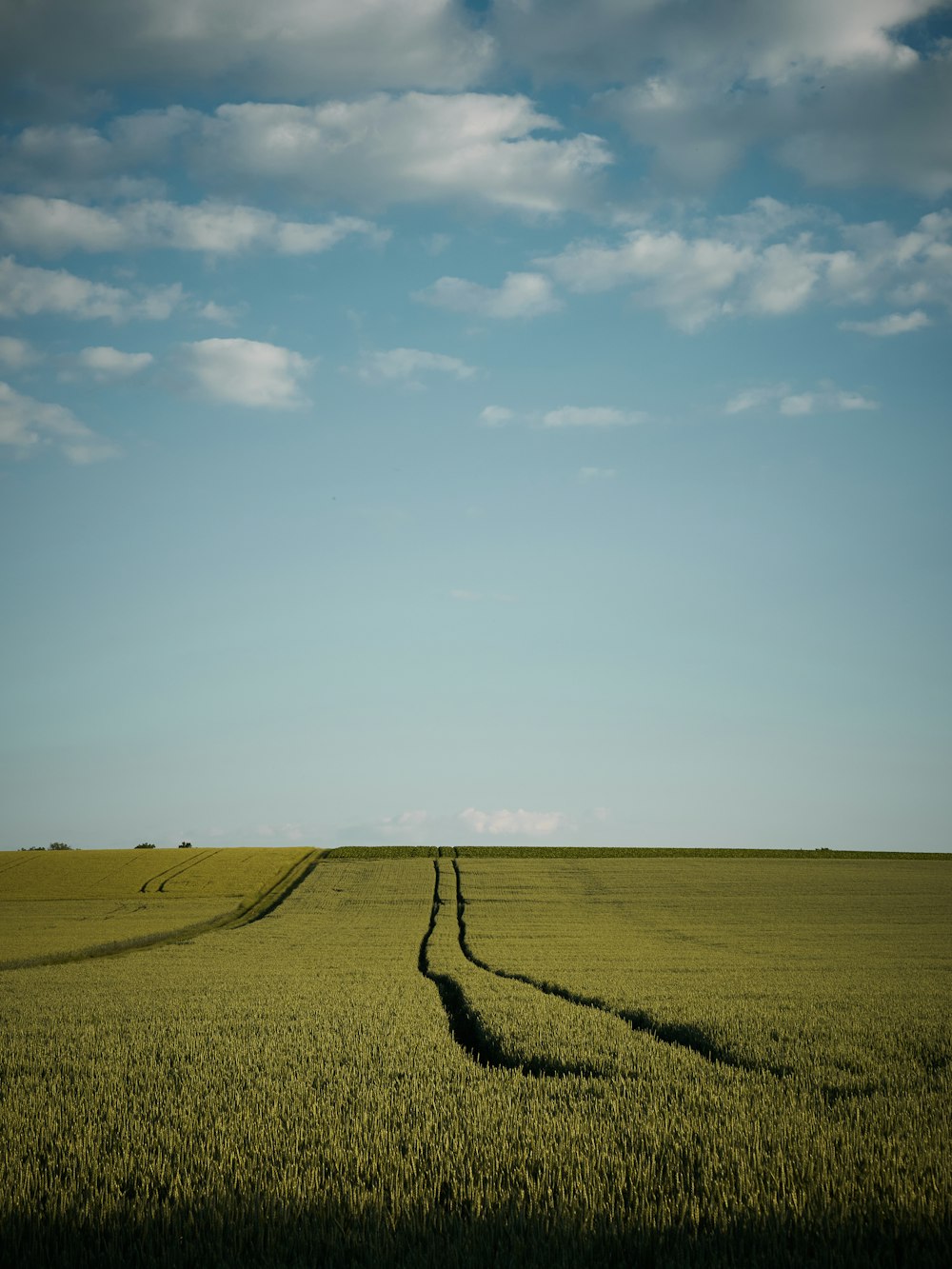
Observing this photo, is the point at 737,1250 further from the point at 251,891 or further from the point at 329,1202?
the point at 251,891

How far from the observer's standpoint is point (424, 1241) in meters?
4.82

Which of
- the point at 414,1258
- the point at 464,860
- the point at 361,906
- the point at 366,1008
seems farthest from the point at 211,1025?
the point at 464,860

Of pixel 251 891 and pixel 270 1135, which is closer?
pixel 270 1135

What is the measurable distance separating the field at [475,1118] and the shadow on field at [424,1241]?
0.7 inches

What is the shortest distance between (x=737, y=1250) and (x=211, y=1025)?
1055cm

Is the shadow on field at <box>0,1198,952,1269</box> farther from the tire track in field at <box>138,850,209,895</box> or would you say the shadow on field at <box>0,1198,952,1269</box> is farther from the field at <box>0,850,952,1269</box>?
the tire track in field at <box>138,850,209,895</box>

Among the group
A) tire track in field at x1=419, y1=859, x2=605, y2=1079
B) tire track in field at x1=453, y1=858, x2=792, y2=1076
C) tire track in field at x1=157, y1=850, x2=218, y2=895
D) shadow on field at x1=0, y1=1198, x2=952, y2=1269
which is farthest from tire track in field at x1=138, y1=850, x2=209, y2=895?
shadow on field at x1=0, y1=1198, x2=952, y2=1269

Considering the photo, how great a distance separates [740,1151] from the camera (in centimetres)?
639

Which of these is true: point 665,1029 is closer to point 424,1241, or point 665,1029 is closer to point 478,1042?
point 478,1042

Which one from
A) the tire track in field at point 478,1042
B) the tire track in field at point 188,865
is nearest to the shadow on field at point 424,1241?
the tire track in field at point 478,1042

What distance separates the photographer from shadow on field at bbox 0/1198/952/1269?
14.9 ft

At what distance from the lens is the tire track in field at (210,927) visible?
3212 cm

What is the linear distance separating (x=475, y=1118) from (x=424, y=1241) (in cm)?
277

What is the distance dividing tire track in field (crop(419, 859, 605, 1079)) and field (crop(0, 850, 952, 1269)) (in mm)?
Result: 68
